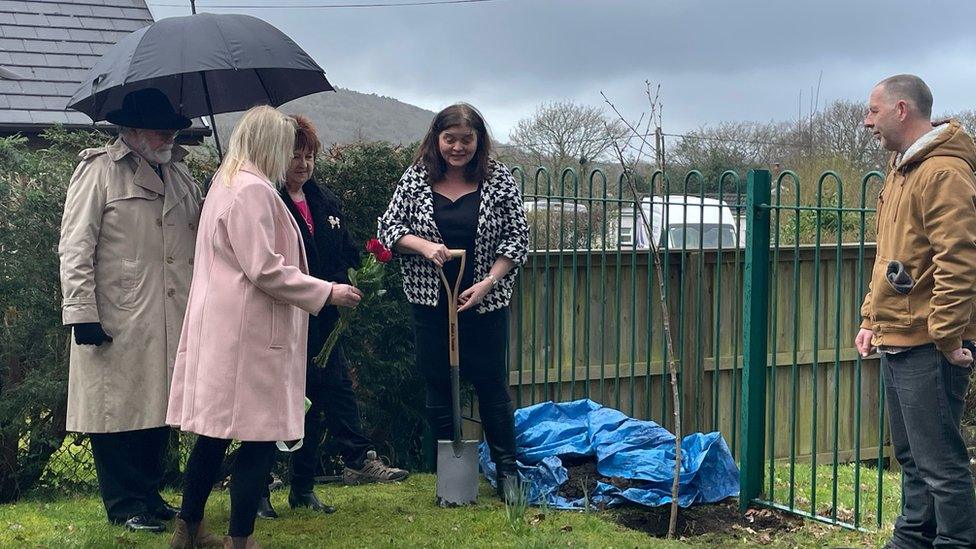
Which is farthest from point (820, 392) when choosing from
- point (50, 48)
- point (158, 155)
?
point (50, 48)

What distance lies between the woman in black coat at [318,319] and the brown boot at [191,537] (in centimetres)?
71

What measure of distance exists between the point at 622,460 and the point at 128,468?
243cm

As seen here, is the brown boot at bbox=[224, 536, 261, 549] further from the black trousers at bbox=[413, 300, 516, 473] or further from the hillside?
the hillside

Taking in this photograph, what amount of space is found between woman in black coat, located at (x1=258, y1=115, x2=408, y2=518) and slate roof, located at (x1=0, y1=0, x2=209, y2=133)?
10550mm

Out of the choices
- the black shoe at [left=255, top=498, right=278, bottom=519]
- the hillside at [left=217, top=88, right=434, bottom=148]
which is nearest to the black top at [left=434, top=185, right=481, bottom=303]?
the black shoe at [left=255, top=498, right=278, bottom=519]


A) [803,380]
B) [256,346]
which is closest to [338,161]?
[256,346]

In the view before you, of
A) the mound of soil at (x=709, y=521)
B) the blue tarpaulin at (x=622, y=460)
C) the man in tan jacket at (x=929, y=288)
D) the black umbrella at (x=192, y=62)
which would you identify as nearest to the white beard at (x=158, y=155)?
the black umbrella at (x=192, y=62)

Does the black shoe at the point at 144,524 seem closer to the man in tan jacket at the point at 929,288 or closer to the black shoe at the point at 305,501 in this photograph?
the black shoe at the point at 305,501

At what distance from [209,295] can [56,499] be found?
247cm

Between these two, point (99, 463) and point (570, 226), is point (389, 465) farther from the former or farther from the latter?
point (570, 226)

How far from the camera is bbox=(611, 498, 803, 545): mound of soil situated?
16.4ft

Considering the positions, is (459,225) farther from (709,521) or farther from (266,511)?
(709,521)

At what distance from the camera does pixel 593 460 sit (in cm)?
567

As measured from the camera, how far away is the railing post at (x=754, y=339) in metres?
5.11
